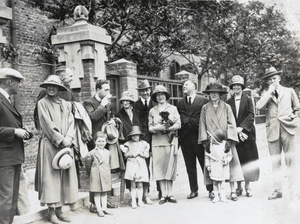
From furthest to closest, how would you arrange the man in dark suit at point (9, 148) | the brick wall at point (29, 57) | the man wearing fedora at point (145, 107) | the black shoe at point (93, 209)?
the brick wall at point (29, 57)
the man wearing fedora at point (145, 107)
the black shoe at point (93, 209)
the man in dark suit at point (9, 148)

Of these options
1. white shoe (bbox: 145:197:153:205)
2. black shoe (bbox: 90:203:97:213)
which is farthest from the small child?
black shoe (bbox: 90:203:97:213)

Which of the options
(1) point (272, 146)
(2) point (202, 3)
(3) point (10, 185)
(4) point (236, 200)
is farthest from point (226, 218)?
(2) point (202, 3)

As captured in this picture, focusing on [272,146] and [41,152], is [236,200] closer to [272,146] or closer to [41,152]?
[272,146]

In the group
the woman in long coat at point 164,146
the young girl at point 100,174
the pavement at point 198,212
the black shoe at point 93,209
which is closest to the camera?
the pavement at point 198,212

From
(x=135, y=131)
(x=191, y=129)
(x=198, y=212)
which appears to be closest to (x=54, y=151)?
(x=135, y=131)

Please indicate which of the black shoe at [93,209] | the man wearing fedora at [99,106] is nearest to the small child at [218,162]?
the man wearing fedora at [99,106]

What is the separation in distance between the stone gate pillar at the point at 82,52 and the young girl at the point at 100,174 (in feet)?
4.33

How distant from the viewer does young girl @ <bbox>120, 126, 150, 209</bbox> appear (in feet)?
19.2

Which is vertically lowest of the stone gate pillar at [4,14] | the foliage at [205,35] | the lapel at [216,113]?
the lapel at [216,113]

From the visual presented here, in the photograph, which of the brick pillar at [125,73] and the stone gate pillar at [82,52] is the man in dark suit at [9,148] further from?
the brick pillar at [125,73]

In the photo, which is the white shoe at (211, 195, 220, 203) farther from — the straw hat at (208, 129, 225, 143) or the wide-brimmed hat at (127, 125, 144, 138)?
the wide-brimmed hat at (127, 125, 144, 138)

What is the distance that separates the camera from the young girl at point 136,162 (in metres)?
5.86

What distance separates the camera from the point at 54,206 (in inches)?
194

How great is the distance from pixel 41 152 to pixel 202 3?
1137 cm
